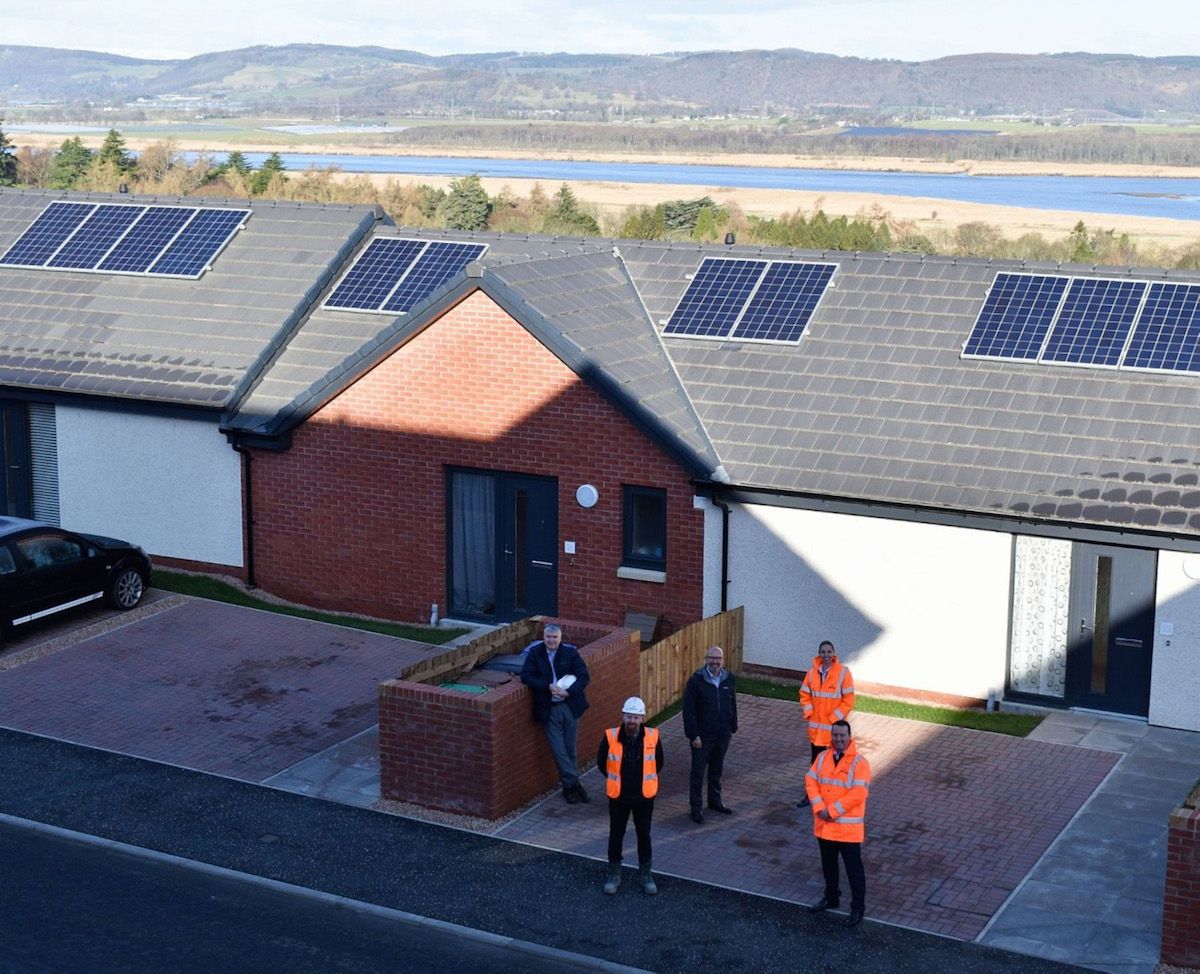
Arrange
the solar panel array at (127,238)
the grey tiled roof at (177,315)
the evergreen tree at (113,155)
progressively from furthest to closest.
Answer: the evergreen tree at (113,155) < the solar panel array at (127,238) < the grey tiled roof at (177,315)

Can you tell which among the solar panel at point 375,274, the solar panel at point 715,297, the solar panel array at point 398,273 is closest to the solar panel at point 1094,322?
the solar panel at point 715,297

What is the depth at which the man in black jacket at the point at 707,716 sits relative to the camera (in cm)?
1472

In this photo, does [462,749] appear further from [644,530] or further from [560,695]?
[644,530]

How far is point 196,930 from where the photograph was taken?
12.7m

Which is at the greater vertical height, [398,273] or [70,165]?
[70,165]

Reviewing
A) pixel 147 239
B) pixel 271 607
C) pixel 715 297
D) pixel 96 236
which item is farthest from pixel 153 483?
pixel 715 297

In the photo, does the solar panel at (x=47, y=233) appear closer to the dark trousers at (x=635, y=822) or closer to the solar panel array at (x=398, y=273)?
the solar panel array at (x=398, y=273)

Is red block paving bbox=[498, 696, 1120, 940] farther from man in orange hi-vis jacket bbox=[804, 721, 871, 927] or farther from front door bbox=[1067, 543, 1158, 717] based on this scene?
front door bbox=[1067, 543, 1158, 717]

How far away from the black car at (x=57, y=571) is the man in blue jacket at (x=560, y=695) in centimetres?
879

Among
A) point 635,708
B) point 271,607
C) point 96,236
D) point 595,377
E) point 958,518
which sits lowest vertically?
point 271,607

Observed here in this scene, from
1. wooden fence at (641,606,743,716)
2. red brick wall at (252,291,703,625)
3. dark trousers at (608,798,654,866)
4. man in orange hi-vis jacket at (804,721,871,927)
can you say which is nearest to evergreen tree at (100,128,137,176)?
red brick wall at (252,291,703,625)

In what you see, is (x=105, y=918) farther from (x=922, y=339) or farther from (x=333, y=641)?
(x=922, y=339)

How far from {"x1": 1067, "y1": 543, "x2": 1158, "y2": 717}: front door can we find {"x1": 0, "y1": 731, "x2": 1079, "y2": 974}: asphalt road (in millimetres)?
6692

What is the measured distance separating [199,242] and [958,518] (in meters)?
15.0
